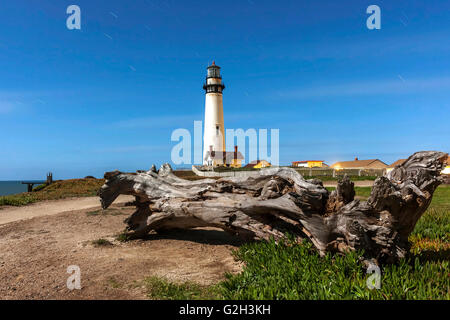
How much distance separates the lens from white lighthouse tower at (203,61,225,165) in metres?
45.1

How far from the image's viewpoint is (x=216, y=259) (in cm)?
598

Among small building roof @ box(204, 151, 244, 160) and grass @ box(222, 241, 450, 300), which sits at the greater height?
small building roof @ box(204, 151, 244, 160)

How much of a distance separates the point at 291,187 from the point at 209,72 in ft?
139

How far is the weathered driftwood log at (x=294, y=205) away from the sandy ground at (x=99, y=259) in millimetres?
717

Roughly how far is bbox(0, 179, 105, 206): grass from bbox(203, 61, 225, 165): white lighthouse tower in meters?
23.7

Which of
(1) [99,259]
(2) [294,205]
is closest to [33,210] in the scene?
(1) [99,259]

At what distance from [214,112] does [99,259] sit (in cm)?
4023

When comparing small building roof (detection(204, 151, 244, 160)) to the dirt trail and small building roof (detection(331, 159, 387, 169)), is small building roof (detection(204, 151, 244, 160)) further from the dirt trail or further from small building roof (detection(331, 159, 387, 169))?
the dirt trail

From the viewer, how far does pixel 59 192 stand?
19266 millimetres

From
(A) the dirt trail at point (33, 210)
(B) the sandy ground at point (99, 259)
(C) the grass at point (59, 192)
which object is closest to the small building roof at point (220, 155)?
(C) the grass at point (59, 192)

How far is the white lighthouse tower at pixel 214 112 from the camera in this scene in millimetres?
45125

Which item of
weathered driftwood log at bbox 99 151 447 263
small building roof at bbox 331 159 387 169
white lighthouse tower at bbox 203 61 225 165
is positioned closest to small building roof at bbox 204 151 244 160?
white lighthouse tower at bbox 203 61 225 165
